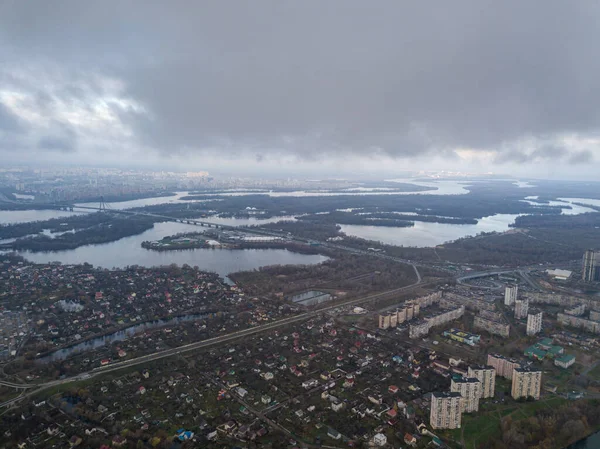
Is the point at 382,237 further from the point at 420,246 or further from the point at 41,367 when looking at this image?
the point at 41,367

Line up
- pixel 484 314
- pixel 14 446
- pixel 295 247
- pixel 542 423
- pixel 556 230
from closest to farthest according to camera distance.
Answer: pixel 14 446 < pixel 542 423 < pixel 484 314 < pixel 295 247 < pixel 556 230

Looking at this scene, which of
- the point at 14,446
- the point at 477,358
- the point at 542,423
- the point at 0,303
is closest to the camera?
the point at 14,446

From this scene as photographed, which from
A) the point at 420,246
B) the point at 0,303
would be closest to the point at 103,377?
the point at 0,303

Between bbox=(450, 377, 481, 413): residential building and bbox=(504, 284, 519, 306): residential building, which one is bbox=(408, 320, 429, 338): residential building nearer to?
bbox=(450, 377, 481, 413): residential building

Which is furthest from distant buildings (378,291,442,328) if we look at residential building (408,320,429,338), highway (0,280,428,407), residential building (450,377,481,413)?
residential building (450,377,481,413)

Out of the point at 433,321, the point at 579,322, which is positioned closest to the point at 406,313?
the point at 433,321

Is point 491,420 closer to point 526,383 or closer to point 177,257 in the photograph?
point 526,383
